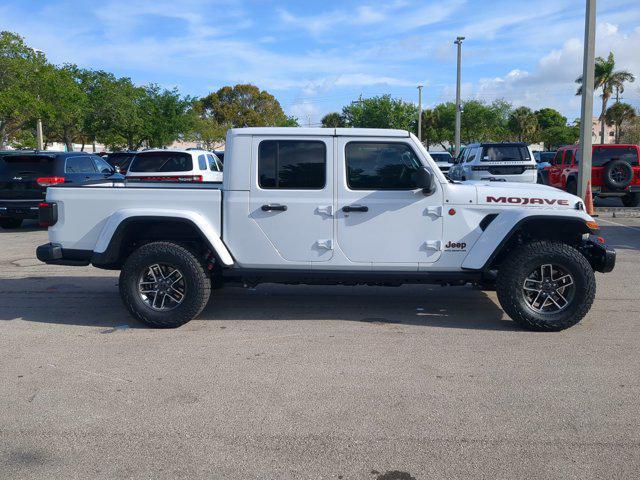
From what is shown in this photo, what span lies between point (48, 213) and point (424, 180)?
3712mm

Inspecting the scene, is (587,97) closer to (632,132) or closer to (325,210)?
(325,210)

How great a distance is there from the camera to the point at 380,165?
20.7ft

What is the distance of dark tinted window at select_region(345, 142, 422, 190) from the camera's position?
6.29 meters

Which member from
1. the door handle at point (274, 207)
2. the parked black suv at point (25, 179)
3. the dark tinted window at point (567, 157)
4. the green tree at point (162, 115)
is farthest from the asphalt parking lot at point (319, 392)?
the green tree at point (162, 115)

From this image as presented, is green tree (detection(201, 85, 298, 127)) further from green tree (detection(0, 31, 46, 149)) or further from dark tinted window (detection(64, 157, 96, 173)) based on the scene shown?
dark tinted window (detection(64, 157, 96, 173))

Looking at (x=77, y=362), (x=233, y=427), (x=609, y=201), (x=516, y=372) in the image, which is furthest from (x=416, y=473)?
(x=609, y=201)

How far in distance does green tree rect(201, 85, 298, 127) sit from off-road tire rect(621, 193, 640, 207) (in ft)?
181

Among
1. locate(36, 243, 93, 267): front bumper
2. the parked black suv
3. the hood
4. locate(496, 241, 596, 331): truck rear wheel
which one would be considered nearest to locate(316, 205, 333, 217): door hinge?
the hood

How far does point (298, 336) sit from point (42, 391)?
7.59 feet

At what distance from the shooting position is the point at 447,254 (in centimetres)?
627

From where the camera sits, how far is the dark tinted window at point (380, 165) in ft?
20.6

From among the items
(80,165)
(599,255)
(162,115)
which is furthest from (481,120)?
(599,255)

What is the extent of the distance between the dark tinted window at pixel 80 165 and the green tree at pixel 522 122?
54.1 m

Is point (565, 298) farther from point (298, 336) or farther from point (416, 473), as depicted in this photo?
point (416, 473)
